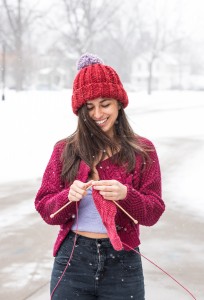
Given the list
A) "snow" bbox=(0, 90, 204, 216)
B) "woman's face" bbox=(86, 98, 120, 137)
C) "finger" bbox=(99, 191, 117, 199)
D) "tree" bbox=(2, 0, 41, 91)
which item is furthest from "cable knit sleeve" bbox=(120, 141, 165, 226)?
"tree" bbox=(2, 0, 41, 91)

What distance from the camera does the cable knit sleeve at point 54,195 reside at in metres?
2.11

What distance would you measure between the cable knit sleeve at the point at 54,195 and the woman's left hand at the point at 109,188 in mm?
197

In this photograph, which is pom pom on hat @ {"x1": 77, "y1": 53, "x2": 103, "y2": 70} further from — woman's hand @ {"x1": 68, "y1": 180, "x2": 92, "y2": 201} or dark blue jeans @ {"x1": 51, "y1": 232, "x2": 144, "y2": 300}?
dark blue jeans @ {"x1": 51, "y1": 232, "x2": 144, "y2": 300}

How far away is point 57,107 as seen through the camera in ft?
74.5

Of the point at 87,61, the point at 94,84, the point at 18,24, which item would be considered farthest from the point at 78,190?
the point at 18,24

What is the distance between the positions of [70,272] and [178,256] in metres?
3.07

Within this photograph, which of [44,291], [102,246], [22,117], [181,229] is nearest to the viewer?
[102,246]

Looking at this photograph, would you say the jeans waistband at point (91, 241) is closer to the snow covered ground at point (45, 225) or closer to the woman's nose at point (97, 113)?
the woman's nose at point (97, 113)

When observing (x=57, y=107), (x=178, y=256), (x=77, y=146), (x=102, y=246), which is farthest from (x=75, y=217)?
(x=57, y=107)

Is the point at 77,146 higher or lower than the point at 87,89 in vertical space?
lower

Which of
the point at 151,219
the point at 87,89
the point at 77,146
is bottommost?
the point at 151,219

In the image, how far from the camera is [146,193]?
215 cm

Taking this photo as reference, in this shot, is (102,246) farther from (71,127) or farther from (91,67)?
(71,127)

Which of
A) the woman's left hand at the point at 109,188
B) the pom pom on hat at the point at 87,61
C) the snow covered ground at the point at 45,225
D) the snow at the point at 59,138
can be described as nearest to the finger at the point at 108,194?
the woman's left hand at the point at 109,188
